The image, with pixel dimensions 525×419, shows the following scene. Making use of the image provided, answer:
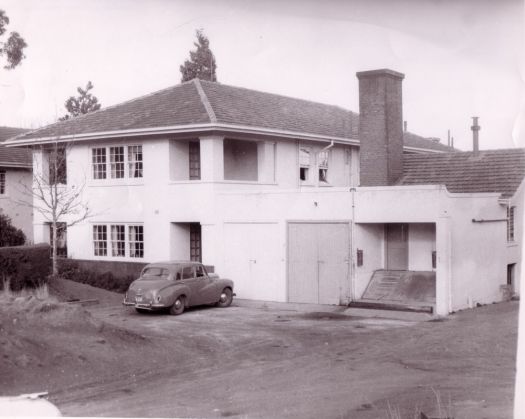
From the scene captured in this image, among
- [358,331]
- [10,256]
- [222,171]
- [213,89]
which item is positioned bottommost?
[358,331]

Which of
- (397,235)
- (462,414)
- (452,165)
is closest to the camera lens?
(462,414)

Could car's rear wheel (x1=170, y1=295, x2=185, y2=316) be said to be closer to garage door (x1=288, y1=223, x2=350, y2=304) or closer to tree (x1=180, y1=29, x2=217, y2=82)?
garage door (x1=288, y1=223, x2=350, y2=304)

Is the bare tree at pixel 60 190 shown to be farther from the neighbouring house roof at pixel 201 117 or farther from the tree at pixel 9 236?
the tree at pixel 9 236

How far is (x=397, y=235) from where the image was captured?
22.8 meters

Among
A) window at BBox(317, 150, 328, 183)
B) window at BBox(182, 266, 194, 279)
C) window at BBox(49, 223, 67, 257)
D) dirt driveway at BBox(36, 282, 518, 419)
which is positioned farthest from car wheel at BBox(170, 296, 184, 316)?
window at BBox(317, 150, 328, 183)

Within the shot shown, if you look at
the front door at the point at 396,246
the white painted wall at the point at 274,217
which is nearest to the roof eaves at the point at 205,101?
the white painted wall at the point at 274,217

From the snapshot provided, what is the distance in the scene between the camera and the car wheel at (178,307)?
790 inches

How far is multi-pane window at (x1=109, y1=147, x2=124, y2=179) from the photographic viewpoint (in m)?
26.6

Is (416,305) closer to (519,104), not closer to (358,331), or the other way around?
(358,331)

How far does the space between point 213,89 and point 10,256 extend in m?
9.29

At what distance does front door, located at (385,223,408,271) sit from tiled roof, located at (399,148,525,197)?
3.72 meters

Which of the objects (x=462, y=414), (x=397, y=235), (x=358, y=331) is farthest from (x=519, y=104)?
(x=397, y=235)

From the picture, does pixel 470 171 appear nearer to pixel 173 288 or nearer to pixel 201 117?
pixel 201 117

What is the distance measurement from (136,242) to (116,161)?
3016mm
